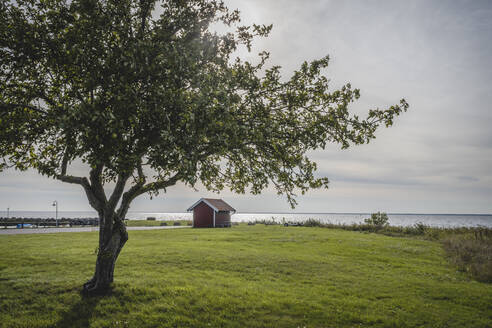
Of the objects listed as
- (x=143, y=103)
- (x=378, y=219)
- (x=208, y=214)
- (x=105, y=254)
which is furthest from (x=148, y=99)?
(x=378, y=219)

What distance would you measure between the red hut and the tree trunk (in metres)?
42.9

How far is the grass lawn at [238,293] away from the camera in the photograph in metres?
9.98

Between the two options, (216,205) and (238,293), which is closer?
(238,293)

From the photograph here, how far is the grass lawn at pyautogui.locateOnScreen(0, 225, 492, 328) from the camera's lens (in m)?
9.98

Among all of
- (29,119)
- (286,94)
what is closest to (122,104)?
(29,119)

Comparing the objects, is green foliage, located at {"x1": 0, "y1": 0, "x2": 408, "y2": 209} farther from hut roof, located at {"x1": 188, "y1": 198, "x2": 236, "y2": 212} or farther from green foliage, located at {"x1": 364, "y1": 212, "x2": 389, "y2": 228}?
green foliage, located at {"x1": 364, "y1": 212, "x2": 389, "y2": 228}

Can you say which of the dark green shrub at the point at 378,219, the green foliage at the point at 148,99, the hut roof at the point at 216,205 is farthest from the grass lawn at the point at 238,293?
the dark green shrub at the point at 378,219

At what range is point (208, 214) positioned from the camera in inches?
2200

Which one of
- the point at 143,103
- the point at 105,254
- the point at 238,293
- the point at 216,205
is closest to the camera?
the point at 143,103

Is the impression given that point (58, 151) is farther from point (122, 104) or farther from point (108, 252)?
point (122, 104)

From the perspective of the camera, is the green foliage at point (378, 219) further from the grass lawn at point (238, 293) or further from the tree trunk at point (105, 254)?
the tree trunk at point (105, 254)

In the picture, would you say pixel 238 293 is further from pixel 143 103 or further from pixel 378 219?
pixel 378 219

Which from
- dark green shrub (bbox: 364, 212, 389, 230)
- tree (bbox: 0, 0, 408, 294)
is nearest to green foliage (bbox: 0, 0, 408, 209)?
tree (bbox: 0, 0, 408, 294)

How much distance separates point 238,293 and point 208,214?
44182 mm
